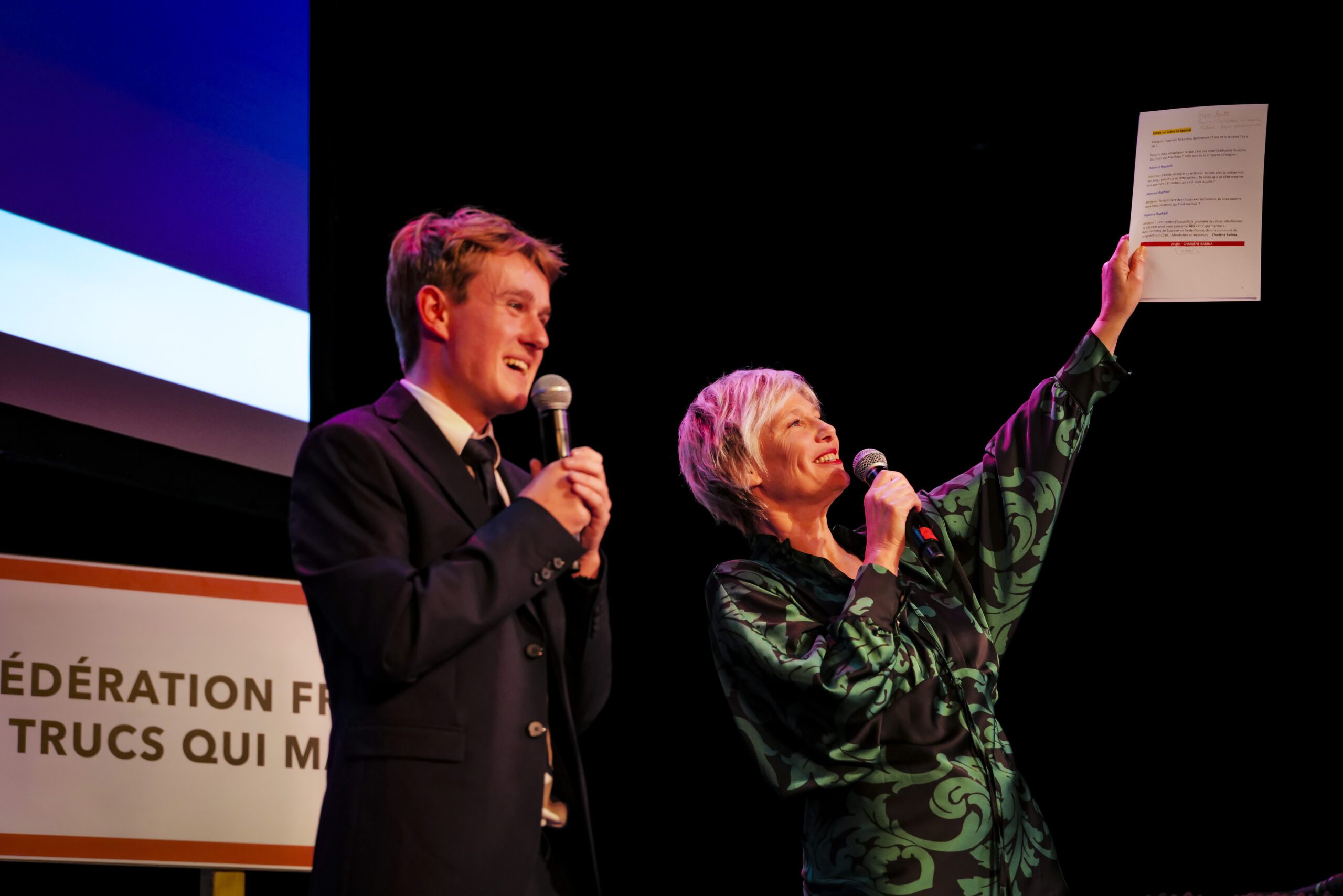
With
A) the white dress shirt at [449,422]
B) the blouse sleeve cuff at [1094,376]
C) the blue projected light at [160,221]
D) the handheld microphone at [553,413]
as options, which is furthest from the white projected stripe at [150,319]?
the blouse sleeve cuff at [1094,376]

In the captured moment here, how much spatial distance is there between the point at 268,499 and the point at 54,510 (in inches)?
17.1

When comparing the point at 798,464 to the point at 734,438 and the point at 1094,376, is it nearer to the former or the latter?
the point at 734,438

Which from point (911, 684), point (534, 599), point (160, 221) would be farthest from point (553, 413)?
point (160, 221)

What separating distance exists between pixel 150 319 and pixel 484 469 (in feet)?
3.84

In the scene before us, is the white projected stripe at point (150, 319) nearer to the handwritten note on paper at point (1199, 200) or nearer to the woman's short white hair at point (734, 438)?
the woman's short white hair at point (734, 438)

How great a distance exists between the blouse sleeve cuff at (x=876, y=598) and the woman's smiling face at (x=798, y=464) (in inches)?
11.9

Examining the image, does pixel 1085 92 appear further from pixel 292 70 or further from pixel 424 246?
pixel 424 246

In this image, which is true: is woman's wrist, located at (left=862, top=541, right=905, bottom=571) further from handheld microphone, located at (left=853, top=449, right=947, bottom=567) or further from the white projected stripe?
the white projected stripe

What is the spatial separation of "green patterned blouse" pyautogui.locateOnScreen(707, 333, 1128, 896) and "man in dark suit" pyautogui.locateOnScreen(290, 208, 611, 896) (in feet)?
1.81

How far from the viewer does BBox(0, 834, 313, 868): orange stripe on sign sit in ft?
6.85

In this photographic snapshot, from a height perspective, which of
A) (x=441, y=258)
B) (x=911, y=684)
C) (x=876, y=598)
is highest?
(x=441, y=258)

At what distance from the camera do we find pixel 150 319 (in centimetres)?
238

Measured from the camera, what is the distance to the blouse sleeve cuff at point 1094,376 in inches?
89.0

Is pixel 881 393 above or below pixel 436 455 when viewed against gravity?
above
